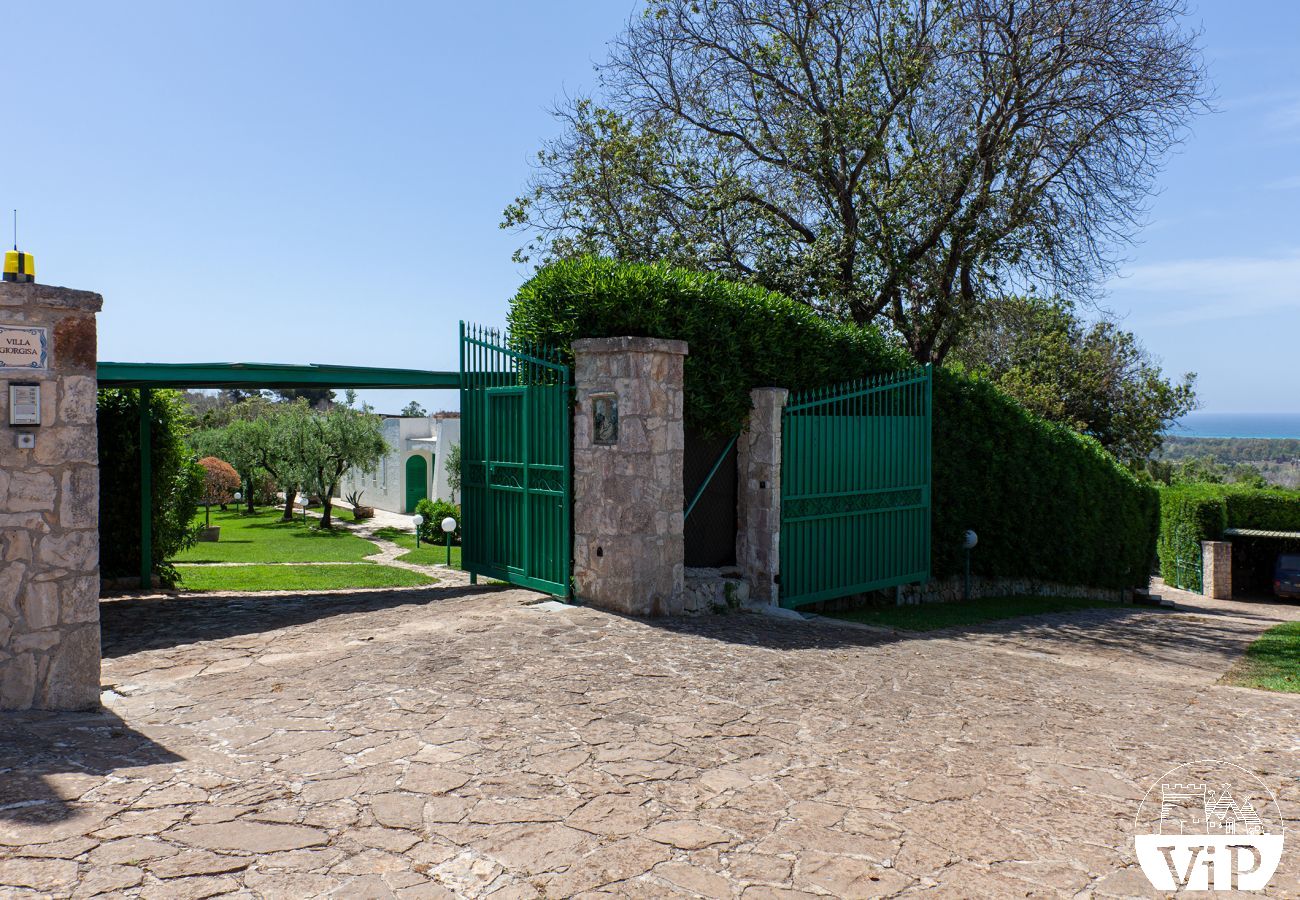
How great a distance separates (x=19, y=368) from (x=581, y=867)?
401 cm

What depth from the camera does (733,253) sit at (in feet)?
50.1

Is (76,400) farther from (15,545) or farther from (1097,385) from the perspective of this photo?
(1097,385)

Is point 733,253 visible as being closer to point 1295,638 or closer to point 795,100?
point 795,100

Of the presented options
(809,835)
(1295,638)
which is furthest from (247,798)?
(1295,638)

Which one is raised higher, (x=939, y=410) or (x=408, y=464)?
(x=939, y=410)

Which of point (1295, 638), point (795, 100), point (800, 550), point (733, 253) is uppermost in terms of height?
point (795, 100)

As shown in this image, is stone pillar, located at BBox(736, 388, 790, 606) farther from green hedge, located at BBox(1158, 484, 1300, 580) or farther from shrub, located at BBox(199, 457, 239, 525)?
shrub, located at BBox(199, 457, 239, 525)

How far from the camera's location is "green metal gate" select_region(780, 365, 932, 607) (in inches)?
374

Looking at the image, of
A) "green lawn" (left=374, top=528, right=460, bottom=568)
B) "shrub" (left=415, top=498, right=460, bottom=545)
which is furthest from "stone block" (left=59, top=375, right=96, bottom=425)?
"shrub" (left=415, top=498, right=460, bottom=545)

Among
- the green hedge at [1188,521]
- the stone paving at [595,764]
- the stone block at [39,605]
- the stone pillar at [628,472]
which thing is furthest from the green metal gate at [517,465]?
the green hedge at [1188,521]

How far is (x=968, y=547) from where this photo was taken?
40.5 feet

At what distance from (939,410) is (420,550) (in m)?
13.4

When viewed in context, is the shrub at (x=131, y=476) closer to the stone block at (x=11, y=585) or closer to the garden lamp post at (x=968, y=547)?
the stone block at (x=11, y=585)

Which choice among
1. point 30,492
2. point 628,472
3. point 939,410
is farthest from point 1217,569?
point 30,492
